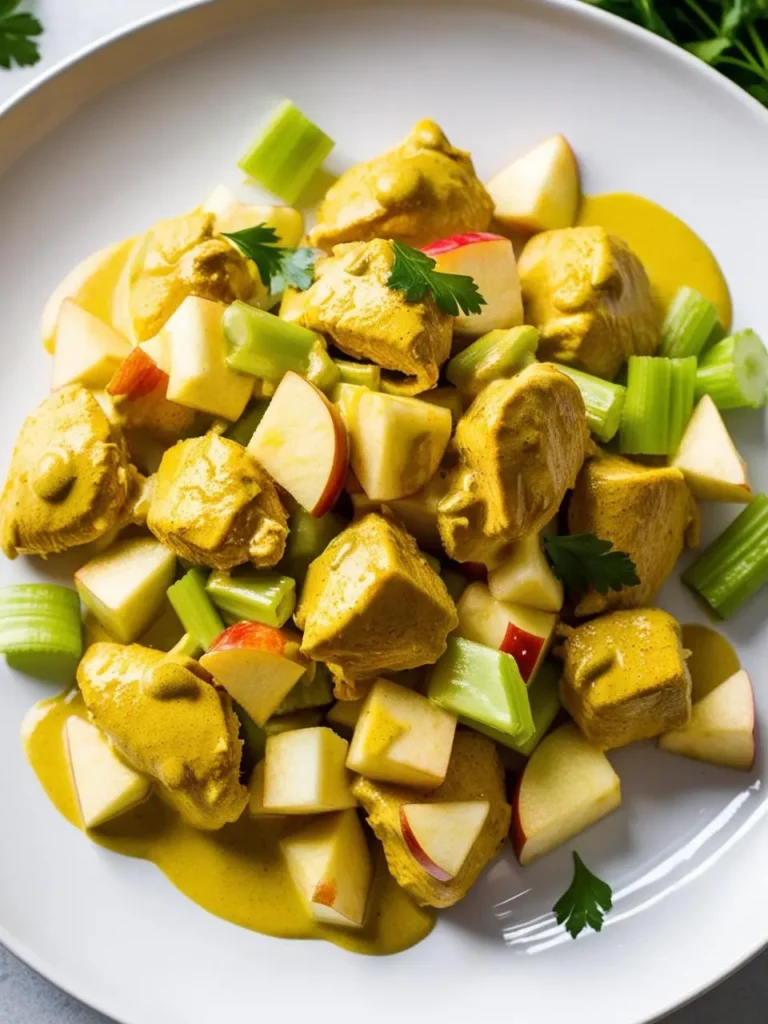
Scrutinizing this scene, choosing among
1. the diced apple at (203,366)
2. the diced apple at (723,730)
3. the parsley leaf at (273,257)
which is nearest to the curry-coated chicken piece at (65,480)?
the diced apple at (203,366)

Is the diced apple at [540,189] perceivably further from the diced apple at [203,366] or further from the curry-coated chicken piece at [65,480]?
the curry-coated chicken piece at [65,480]

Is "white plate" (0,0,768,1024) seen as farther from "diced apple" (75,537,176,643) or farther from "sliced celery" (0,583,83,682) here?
"diced apple" (75,537,176,643)

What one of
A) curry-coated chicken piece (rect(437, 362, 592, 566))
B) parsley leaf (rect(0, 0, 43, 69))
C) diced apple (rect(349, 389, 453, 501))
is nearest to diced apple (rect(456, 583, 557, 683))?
curry-coated chicken piece (rect(437, 362, 592, 566))

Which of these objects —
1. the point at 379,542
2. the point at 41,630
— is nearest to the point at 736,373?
the point at 379,542

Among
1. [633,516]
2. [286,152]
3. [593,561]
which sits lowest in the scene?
[593,561]

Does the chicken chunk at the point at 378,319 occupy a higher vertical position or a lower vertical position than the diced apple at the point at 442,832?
higher

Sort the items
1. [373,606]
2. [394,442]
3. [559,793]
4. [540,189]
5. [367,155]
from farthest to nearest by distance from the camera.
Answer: [367,155], [540,189], [559,793], [394,442], [373,606]

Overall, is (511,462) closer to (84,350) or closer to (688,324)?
(688,324)
